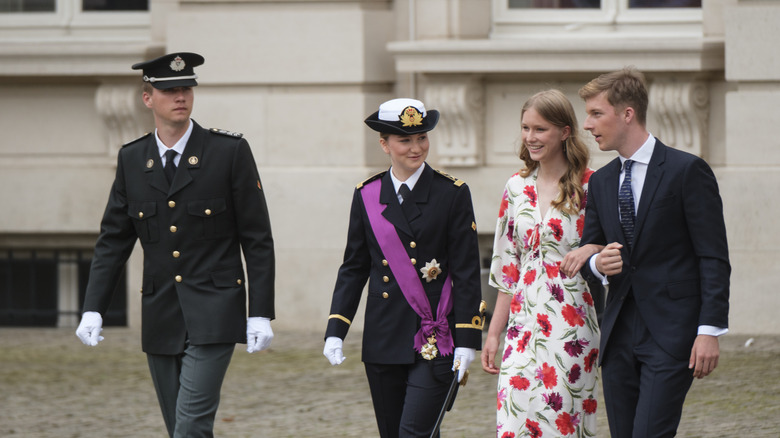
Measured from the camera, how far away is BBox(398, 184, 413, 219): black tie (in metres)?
5.36

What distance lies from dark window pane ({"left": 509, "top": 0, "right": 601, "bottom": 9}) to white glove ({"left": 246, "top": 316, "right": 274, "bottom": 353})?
5.86 meters

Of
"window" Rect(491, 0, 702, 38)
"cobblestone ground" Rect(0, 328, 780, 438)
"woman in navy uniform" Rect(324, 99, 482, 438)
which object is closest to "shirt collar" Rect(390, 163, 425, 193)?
"woman in navy uniform" Rect(324, 99, 482, 438)

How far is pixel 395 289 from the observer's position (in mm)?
5301

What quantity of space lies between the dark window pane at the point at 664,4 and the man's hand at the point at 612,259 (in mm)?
5918

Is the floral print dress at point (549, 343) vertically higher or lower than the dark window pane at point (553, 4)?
lower

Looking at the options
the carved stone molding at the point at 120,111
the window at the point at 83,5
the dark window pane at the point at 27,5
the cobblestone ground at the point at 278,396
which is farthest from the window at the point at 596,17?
the dark window pane at the point at 27,5

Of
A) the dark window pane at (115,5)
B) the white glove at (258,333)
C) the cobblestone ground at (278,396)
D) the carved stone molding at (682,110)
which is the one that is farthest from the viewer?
the dark window pane at (115,5)

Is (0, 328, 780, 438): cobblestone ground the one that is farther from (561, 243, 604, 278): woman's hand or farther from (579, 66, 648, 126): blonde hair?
(579, 66, 648, 126): blonde hair

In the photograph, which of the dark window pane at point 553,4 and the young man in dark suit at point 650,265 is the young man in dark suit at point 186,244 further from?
the dark window pane at point 553,4

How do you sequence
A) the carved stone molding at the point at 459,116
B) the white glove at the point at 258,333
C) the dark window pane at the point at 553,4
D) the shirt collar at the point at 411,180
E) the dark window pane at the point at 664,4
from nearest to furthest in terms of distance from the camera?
the shirt collar at the point at 411,180, the white glove at the point at 258,333, the dark window pane at the point at 664,4, the carved stone molding at the point at 459,116, the dark window pane at the point at 553,4

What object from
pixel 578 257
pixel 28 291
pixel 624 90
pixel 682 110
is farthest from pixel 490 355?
pixel 28 291

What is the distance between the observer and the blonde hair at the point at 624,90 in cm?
497

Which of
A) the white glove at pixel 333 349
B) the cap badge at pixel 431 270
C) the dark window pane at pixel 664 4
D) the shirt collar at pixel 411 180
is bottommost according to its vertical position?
the white glove at pixel 333 349

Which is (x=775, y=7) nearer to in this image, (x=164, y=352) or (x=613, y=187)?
(x=613, y=187)
